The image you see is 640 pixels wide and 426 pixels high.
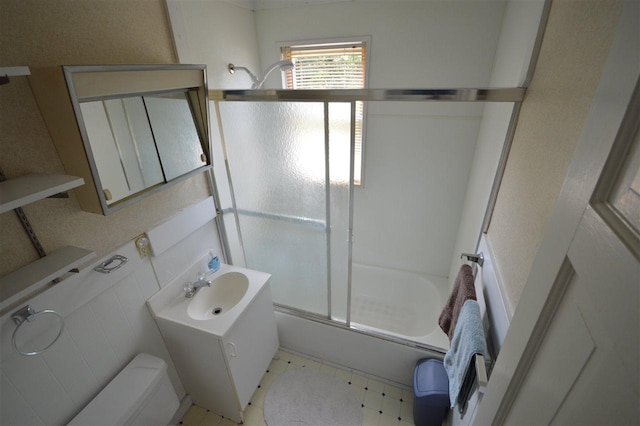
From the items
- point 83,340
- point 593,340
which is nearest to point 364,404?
point 83,340

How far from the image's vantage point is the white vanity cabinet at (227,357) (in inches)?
60.1

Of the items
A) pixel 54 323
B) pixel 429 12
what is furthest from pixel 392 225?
pixel 54 323

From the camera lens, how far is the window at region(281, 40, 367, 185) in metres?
2.23

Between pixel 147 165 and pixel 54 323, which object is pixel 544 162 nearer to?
pixel 147 165

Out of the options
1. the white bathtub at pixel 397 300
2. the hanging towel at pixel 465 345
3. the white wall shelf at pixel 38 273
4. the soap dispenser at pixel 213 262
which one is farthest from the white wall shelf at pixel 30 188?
the white bathtub at pixel 397 300

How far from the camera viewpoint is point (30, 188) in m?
0.87

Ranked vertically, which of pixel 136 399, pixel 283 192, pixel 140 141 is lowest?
pixel 136 399

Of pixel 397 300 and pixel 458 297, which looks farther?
pixel 397 300

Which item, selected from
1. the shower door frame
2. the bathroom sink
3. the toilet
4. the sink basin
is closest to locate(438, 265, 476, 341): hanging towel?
the shower door frame

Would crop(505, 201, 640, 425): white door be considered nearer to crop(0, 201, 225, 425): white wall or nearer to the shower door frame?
the shower door frame

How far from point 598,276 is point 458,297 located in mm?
1073

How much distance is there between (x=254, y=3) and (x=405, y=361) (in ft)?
9.35

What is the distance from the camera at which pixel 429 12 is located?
1914 mm

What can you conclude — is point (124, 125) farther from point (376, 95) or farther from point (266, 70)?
point (376, 95)
